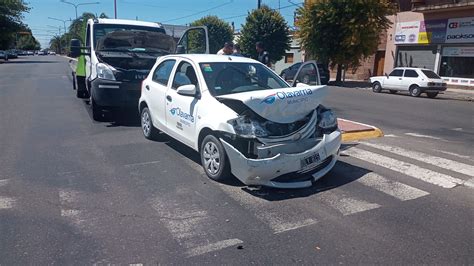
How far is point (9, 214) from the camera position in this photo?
14.0 ft

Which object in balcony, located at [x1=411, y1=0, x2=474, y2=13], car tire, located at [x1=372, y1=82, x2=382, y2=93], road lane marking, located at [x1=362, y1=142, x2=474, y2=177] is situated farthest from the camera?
balcony, located at [x1=411, y1=0, x2=474, y2=13]

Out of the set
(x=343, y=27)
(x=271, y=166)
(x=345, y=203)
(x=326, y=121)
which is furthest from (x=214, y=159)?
(x=343, y=27)

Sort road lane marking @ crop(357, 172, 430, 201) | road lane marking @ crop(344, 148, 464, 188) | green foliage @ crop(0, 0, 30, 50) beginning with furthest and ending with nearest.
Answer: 1. green foliage @ crop(0, 0, 30, 50)
2. road lane marking @ crop(344, 148, 464, 188)
3. road lane marking @ crop(357, 172, 430, 201)

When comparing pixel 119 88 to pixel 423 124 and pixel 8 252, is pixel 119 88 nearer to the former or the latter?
pixel 8 252

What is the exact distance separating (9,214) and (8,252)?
0.94 m

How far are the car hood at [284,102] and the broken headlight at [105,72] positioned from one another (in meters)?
4.39

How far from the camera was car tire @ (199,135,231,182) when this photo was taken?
508cm

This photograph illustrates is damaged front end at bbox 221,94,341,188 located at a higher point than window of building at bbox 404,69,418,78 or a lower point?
lower

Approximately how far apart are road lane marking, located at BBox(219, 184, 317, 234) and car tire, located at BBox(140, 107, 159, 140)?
10.1 ft

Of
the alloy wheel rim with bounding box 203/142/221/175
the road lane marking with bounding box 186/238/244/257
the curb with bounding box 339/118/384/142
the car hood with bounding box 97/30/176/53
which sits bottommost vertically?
the road lane marking with bounding box 186/238/244/257

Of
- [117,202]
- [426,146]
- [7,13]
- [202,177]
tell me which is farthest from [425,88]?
[7,13]

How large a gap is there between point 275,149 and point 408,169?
2574 mm

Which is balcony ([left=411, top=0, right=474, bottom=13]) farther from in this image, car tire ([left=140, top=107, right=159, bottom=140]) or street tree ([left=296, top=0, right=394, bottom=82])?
car tire ([left=140, top=107, right=159, bottom=140])

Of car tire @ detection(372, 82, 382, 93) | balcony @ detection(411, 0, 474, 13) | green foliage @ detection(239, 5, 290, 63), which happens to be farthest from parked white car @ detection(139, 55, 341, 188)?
green foliage @ detection(239, 5, 290, 63)
